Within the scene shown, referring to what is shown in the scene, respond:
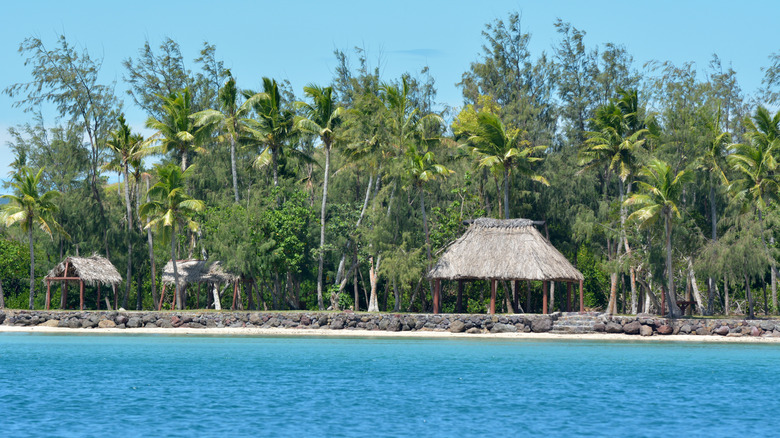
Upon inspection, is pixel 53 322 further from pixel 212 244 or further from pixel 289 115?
pixel 289 115

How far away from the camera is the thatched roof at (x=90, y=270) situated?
39031 millimetres

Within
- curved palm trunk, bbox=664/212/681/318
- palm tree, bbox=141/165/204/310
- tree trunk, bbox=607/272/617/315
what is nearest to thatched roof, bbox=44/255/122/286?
palm tree, bbox=141/165/204/310

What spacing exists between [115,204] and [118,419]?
3580cm

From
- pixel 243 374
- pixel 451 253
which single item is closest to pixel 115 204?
pixel 451 253

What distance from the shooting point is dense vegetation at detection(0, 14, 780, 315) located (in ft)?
124

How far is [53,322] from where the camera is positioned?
1443 inches

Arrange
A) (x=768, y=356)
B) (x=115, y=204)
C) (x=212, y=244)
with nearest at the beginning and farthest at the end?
(x=768, y=356) → (x=212, y=244) → (x=115, y=204)

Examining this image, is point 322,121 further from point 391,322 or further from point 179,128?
point 391,322

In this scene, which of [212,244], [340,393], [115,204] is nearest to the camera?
[340,393]

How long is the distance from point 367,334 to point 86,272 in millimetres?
13886

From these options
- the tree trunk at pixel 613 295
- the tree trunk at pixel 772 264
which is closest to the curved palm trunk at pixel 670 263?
the tree trunk at pixel 772 264

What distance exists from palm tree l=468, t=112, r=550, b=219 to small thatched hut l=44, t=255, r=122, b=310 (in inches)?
695

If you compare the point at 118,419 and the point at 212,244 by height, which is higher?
the point at 212,244

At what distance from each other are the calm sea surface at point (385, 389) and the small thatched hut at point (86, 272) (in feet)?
30.8
